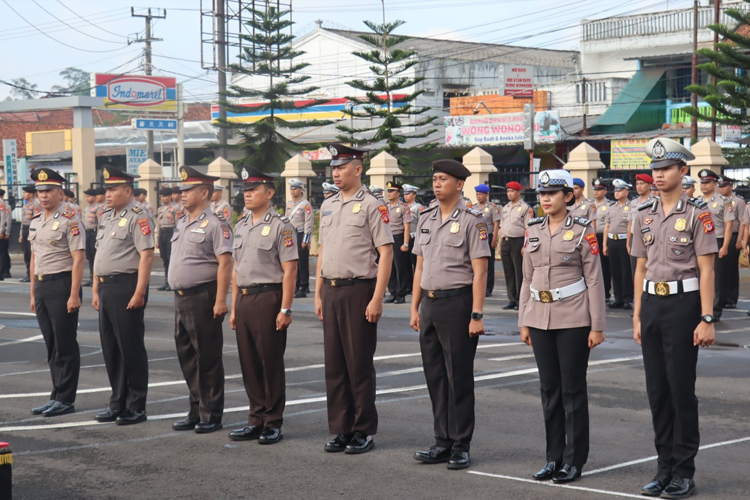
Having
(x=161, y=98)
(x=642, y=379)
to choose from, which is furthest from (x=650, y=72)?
(x=642, y=379)

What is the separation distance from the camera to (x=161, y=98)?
135 feet

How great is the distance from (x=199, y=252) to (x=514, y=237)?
29.6 feet

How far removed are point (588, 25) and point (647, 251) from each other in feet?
128

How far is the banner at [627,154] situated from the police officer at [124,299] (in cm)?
2753

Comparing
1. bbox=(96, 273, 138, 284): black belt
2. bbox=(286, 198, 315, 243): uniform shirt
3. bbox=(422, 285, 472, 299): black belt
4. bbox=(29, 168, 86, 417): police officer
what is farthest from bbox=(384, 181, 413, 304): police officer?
bbox=(422, 285, 472, 299): black belt

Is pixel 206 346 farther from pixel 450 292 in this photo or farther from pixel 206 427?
pixel 450 292

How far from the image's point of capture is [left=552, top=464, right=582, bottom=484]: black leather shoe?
19.5 feet

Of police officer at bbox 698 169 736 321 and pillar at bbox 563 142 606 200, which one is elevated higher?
pillar at bbox 563 142 606 200

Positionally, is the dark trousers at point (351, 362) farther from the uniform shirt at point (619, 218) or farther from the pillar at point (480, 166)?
the pillar at point (480, 166)

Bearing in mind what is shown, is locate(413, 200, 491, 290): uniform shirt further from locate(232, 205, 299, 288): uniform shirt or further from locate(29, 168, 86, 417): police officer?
locate(29, 168, 86, 417): police officer

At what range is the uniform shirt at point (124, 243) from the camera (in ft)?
26.7

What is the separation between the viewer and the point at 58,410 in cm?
836

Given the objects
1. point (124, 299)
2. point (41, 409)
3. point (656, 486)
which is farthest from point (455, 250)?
point (41, 409)

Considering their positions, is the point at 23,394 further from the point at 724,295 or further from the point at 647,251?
the point at 724,295
